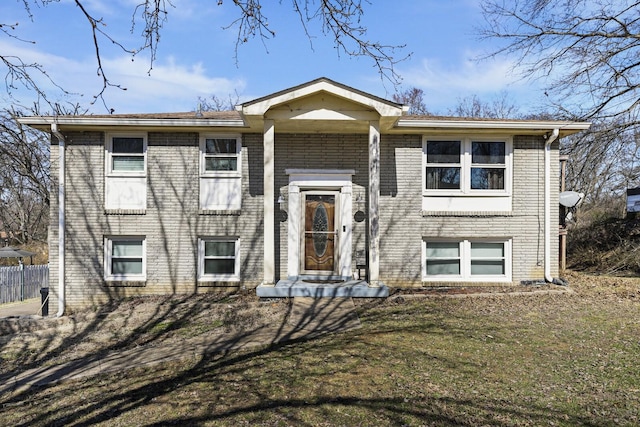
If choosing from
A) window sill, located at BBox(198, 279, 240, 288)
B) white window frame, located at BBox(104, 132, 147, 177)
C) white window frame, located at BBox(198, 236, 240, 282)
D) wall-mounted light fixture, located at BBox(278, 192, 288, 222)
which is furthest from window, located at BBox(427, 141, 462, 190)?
white window frame, located at BBox(104, 132, 147, 177)

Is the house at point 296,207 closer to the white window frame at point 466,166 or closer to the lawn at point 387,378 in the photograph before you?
the white window frame at point 466,166

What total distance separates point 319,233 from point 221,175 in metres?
2.83

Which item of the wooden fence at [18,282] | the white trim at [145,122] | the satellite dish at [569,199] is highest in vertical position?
the white trim at [145,122]

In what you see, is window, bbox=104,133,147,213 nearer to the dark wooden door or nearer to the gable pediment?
the gable pediment

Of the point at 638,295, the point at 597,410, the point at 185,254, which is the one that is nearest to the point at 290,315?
the point at 185,254

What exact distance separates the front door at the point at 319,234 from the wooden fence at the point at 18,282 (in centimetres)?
1481

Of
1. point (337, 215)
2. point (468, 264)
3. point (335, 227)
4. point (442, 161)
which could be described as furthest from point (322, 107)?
point (468, 264)

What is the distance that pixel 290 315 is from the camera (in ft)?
25.3

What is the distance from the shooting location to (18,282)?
17859 millimetres

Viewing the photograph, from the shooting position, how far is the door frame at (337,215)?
10.0 meters

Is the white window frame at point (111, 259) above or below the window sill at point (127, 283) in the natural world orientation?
above

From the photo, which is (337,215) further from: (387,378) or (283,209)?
(387,378)

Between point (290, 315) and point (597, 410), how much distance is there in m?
4.98

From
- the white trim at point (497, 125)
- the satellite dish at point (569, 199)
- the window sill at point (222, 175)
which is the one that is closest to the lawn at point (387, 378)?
the window sill at point (222, 175)
